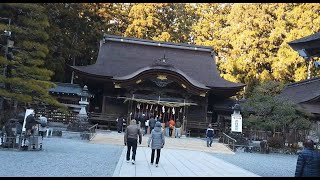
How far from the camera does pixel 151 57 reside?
29031 mm

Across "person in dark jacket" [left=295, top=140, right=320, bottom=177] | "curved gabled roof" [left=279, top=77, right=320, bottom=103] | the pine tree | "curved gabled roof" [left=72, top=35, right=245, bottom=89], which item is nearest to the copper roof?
"curved gabled roof" [left=279, top=77, right=320, bottom=103]

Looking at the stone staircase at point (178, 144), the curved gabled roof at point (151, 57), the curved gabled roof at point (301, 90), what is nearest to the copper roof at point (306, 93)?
the curved gabled roof at point (301, 90)

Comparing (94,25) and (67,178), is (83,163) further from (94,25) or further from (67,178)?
(94,25)

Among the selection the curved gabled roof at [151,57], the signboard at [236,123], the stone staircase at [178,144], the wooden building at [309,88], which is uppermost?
the curved gabled roof at [151,57]

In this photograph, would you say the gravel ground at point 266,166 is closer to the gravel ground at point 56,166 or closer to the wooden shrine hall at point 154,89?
the gravel ground at point 56,166

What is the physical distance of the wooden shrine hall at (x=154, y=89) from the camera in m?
→ 23.5

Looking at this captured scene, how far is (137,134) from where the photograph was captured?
977 centimetres

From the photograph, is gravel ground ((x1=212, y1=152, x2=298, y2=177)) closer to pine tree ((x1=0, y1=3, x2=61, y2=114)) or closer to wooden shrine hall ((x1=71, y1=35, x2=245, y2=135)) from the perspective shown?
pine tree ((x1=0, y1=3, x2=61, y2=114))

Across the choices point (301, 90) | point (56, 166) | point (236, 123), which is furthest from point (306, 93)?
point (56, 166)

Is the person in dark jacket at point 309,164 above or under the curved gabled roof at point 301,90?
under

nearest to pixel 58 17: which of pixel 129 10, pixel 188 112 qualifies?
pixel 129 10

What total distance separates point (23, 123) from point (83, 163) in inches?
152

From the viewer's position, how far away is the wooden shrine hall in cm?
2352

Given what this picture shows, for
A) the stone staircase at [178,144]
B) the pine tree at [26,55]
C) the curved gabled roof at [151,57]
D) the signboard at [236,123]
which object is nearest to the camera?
the pine tree at [26,55]
